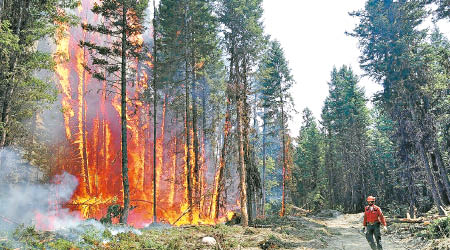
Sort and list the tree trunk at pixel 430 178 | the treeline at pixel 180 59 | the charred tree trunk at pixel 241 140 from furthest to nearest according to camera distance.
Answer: the tree trunk at pixel 430 178
the charred tree trunk at pixel 241 140
the treeline at pixel 180 59

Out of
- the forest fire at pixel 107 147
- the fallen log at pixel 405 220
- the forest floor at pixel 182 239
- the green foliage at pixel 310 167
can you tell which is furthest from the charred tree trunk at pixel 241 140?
the green foliage at pixel 310 167

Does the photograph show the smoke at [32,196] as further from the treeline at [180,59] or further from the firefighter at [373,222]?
the firefighter at [373,222]

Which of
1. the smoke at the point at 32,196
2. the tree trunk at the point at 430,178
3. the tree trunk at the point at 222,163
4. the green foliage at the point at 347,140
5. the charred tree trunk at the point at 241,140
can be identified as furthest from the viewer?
the green foliage at the point at 347,140

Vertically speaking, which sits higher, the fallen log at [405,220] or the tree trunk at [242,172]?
the tree trunk at [242,172]

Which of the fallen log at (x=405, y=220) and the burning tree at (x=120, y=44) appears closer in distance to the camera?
the fallen log at (x=405, y=220)

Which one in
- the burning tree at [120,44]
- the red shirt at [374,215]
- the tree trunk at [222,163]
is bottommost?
the red shirt at [374,215]

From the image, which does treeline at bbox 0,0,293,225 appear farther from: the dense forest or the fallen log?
the fallen log

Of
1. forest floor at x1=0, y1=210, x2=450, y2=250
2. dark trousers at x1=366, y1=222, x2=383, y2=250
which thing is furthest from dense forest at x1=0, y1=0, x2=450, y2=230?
dark trousers at x1=366, y1=222, x2=383, y2=250

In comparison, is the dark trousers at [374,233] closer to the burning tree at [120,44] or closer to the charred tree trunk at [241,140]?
the charred tree trunk at [241,140]

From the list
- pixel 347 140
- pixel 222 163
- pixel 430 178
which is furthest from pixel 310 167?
pixel 222 163

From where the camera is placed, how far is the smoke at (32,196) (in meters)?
21.1

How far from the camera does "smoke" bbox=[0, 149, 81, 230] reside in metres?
21.1

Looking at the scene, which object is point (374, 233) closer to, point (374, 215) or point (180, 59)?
point (374, 215)

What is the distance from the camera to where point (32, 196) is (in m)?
27.8
